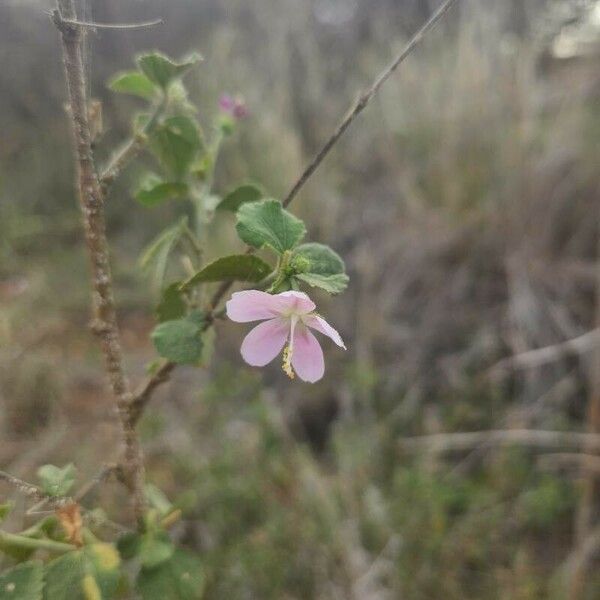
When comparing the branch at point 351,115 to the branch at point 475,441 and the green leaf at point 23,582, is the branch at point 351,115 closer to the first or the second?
the green leaf at point 23,582

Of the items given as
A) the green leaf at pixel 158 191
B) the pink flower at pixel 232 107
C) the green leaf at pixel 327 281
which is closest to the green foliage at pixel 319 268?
the green leaf at pixel 327 281

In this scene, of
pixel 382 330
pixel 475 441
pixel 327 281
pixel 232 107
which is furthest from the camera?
pixel 382 330

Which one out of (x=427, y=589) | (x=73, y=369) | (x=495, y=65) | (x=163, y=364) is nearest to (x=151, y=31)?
(x=495, y=65)

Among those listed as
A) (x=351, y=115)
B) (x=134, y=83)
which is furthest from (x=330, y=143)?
(x=134, y=83)

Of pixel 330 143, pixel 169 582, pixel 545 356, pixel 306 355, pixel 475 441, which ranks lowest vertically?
pixel 475 441

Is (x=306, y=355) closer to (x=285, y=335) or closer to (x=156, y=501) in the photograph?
(x=285, y=335)

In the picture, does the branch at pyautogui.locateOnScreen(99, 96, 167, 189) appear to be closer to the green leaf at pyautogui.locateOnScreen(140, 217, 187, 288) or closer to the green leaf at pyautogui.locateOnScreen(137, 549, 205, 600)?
the green leaf at pyautogui.locateOnScreen(140, 217, 187, 288)

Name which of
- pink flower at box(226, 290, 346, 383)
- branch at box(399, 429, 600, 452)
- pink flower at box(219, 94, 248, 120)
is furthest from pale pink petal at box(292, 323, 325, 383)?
branch at box(399, 429, 600, 452)
